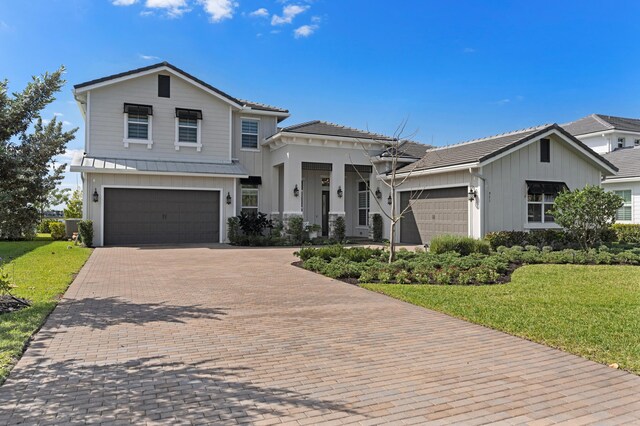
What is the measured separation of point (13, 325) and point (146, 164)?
49.8 feet

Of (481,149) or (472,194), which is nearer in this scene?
(472,194)

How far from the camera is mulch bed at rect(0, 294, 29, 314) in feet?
23.8

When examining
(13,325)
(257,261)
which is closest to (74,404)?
(13,325)

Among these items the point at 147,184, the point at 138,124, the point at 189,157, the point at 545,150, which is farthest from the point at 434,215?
the point at 138,124

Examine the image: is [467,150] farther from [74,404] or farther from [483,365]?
[74,404]

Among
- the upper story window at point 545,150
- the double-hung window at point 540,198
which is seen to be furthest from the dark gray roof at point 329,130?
the double-hung window at point 540,198

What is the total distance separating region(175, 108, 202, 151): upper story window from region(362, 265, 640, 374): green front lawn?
14958mm

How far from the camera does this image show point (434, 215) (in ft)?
65.1

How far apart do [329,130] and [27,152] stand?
17.2m

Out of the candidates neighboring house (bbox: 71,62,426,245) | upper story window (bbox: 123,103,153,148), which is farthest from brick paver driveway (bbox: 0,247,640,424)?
upper story window (bbox: 123,103,153,148)

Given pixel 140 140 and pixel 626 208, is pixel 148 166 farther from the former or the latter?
pixel 626 208

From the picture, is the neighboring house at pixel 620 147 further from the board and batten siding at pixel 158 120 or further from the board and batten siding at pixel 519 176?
the board and batten siding at pixel 158 120

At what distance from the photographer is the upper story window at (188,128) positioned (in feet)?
70.8

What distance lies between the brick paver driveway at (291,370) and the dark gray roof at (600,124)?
3699cm
